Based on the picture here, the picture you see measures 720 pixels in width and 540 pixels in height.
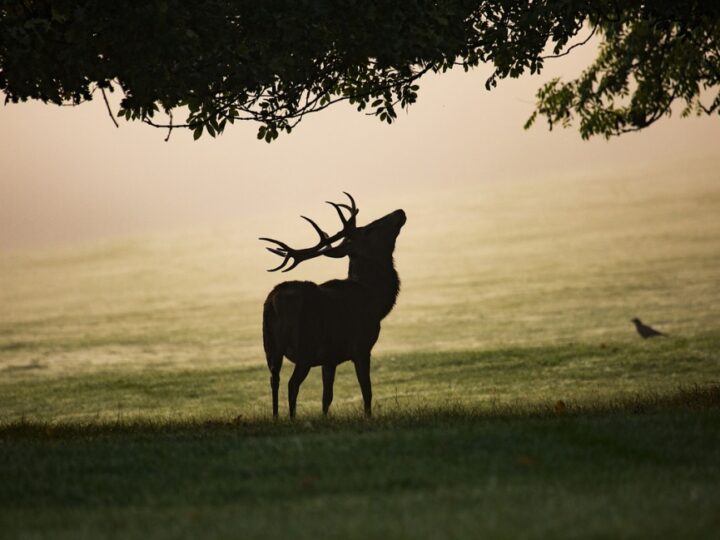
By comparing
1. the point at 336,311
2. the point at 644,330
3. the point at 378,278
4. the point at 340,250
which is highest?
the point at 340,250

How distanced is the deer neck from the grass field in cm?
163

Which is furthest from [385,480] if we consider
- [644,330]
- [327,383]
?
[644,330]

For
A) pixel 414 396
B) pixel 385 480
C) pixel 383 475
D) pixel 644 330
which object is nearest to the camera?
pixel 385 480

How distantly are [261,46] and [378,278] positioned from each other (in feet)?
11.7

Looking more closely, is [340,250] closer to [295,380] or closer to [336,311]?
[336,311]

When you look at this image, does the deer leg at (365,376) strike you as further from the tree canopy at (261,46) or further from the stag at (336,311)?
the tree canopy at (261,46)

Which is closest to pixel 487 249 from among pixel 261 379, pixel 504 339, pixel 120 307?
pixel 120 307

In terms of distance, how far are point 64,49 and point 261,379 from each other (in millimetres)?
15191

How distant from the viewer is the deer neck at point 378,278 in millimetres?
15883

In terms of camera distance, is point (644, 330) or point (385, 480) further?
point (644, 330)

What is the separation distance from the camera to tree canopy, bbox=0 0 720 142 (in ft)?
47.3

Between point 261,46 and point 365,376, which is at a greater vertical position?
point 261,46

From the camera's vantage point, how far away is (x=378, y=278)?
1599 cm

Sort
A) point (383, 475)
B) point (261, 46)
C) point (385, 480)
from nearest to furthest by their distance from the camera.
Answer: point (385, 480), point (383, 475), point (261, 46)
